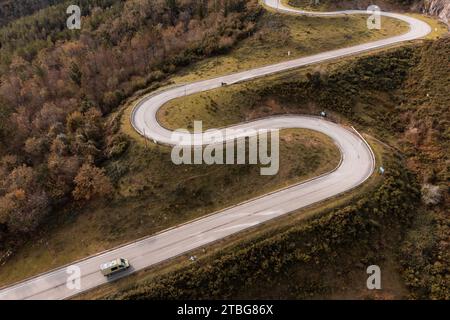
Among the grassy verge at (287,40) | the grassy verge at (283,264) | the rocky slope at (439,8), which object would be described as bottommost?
the grassy verge at (283,264)

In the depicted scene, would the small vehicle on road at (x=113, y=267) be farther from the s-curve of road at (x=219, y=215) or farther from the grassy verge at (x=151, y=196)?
the grassy verge at (x=151, y=196)

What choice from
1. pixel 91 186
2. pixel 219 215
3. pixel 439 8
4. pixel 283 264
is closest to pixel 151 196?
pixel 91 186

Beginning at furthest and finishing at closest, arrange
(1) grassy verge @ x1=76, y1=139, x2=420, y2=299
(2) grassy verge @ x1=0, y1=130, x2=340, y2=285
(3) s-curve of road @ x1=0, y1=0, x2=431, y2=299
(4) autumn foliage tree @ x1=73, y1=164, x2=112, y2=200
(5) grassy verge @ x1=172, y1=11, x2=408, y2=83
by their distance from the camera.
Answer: (5) grassy verge @ x1=172, y1=11, x2=408, y2=83
(4) autumn foliage tree @ x1=73, y1=164, x2=112, y2=200
(2) grassy verge @ x1=0, y1=130, x2=340, y2=285
(3) s-curve of road @ x1=0, y1=0, x2=431, y2=299
(1) grassy verge @ x1=76, y1=139, x2=420, y2=299

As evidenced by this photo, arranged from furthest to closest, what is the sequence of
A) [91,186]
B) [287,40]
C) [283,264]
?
[287,40]
[91,186]
[283,264]

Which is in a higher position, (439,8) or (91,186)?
(439,8)

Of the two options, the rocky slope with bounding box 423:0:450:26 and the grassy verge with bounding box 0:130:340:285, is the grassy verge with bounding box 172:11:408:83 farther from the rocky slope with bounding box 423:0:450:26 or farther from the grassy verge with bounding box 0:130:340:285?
the grassy verge with bounding box 0:130:340:285

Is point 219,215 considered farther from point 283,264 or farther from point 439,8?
point 439,8

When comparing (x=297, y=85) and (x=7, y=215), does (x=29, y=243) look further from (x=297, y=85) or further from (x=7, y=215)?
(x=297, y=85)

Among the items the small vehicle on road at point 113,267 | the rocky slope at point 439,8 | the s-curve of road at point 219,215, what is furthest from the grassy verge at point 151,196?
the rocky slope at point 439,8

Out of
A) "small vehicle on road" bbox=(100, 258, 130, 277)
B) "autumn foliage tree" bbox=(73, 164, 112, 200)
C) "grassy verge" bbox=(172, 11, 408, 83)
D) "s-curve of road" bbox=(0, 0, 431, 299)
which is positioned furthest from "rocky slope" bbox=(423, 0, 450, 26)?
"small vehicle on road" bbox=(100, 258, 130, 277)
